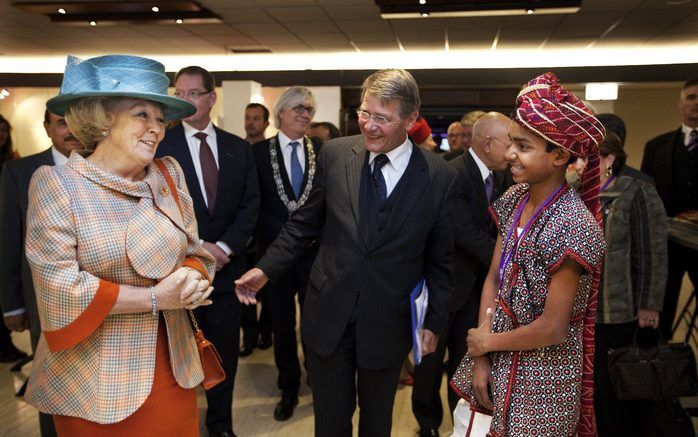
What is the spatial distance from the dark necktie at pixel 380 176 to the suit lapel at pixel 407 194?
0.04 metres

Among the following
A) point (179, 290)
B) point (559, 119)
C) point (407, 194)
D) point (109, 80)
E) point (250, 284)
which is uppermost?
point (109, 80)

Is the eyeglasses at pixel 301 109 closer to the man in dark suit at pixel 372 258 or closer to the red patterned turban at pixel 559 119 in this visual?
the man in dark suit at pixel 372 258

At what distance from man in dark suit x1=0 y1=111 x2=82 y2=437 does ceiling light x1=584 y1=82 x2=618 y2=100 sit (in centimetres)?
874

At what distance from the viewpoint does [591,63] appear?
9.70 meters

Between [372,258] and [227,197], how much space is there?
1195mm

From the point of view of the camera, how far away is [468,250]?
2922mm

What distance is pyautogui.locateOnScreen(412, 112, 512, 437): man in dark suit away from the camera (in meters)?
2.93

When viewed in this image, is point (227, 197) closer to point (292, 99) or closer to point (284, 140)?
point (284, 140)

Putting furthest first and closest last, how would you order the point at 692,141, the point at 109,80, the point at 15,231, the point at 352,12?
the point at 352,12 < the point at 692,141 < the point at 15,231 < the point at 109,80

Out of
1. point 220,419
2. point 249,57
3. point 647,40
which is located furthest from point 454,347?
point 249,57

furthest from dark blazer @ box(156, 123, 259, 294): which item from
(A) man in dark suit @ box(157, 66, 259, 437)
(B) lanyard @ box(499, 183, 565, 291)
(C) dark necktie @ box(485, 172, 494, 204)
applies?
(B) lanyard @ box(499, 183, 565, 291)

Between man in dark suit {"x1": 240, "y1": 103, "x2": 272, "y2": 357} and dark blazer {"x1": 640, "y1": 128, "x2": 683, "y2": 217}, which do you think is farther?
man in dark suit {"x1": 240, "y1": 103, "x2": 272, "y2": 357}

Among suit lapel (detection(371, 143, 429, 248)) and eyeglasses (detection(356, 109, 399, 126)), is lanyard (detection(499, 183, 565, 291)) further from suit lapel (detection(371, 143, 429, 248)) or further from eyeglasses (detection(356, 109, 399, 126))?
eyeglasses (detection(356, 109, 399, 126))

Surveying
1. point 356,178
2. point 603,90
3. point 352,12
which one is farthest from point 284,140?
point 603,90
